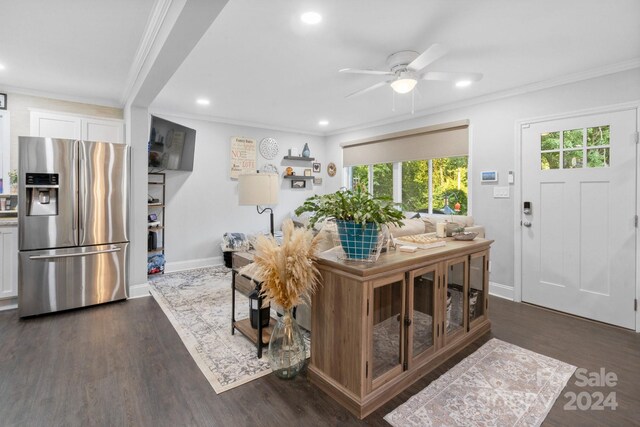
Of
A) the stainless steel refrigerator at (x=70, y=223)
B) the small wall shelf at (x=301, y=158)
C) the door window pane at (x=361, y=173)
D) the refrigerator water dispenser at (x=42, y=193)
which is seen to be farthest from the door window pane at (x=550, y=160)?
the refrigerator water dispenser at (x=42, y=193)

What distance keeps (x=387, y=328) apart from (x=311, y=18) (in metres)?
2.17

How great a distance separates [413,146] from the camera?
4.86 m

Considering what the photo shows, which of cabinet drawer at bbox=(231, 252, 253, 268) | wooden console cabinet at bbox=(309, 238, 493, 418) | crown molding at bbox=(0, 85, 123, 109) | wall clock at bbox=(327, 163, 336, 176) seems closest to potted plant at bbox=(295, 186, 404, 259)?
wooden console cabinet at bbox=(309, 238, 493, 418)

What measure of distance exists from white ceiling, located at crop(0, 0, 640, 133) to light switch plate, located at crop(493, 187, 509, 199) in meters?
1.18

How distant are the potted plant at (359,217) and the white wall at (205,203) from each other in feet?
12.2

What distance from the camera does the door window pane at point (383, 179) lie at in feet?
17.9

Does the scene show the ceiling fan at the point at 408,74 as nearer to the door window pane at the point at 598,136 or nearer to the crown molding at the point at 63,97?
the door window pane at the point at 598,136

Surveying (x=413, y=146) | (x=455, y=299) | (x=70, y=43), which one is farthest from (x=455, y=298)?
(x=70, y=43)

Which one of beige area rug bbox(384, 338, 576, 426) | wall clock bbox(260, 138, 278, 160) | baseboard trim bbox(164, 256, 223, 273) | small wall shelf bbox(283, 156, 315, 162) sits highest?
wall clock bbox(260, 138, 278, 160)

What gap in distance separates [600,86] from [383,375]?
3.49 metres

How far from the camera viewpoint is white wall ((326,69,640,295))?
3217 mm

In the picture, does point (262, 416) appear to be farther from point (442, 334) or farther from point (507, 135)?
point (507, 135)

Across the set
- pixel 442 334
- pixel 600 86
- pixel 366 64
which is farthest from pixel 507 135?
pixel 442 334

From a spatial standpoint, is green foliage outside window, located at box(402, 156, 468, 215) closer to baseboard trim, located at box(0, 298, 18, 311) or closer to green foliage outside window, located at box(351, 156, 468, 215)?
green foliage outside window, located at box(351, 156, 468, 215)
